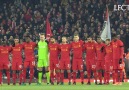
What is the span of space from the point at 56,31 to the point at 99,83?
1026cm

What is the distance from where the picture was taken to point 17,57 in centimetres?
3016

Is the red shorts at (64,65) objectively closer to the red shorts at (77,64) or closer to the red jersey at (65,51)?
the red jersey at (65,51)

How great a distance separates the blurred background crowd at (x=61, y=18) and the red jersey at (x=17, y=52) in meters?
7.13

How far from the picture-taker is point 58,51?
30.0m

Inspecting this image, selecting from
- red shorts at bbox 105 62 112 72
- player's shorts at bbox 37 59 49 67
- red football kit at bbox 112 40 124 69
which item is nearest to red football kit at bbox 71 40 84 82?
red shorts at bbox 105 62 112 72

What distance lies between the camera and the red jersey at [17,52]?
30047mm

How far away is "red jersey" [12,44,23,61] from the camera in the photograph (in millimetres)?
30047

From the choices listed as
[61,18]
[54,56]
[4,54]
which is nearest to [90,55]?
[54,56]

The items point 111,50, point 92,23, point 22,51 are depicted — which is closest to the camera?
point 111,50

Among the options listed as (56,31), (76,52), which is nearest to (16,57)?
(76,52)

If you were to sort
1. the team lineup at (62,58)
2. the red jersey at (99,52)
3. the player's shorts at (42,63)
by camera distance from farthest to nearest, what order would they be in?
1. the player's shorts at (42,63)
2. the red jersey at (99,52)
3. the team lineup at (62,58)

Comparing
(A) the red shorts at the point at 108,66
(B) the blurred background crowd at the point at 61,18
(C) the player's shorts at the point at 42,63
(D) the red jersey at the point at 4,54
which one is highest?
(B) the blurred background crowd at the point at 61,18

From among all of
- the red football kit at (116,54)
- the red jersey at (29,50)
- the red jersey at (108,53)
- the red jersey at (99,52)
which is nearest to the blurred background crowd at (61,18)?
the red jersey at (29,50)

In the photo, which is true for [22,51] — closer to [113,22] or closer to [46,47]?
[46,47]
